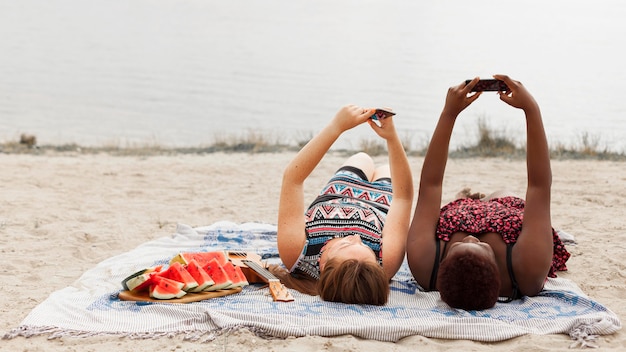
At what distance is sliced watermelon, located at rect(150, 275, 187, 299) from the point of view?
4590mm

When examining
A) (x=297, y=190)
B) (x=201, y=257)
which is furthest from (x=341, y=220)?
(x=201, y=257)

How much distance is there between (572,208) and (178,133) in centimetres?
1190

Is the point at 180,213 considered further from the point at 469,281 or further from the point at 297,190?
the point at 469,281

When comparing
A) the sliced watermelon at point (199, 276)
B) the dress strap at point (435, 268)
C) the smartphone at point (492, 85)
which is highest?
the smartphone at point (492, 85)

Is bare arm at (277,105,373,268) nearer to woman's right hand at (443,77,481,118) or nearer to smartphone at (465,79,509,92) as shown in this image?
woman's right hand at (443,77,481,118)

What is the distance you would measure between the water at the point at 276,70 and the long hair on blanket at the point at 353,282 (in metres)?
9.87

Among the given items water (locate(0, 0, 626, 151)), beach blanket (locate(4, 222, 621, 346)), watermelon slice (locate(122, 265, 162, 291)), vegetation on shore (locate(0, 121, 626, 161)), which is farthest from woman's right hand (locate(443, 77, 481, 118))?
water (locate(0, 0, 626, 151))

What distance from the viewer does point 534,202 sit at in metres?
4.50

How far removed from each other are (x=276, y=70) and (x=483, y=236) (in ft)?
80.4

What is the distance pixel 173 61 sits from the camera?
2964 cm

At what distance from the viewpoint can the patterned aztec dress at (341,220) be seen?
4.93 metres

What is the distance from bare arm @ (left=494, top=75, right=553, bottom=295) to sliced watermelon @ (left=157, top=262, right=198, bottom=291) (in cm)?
206

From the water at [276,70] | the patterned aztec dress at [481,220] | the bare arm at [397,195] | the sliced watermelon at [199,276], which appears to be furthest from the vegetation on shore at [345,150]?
the sliced watermelon at [199,276]

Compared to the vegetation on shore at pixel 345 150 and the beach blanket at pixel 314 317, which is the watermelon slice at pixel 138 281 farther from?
the vegetation on shore at pixel 345 150
